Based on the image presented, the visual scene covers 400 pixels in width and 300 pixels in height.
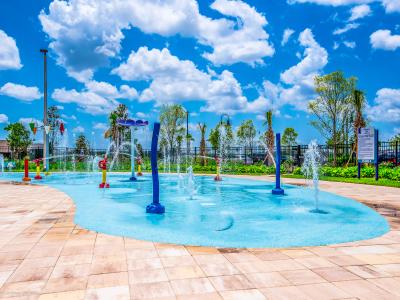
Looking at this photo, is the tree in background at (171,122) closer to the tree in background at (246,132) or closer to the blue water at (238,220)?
the tree in background at (246,132)

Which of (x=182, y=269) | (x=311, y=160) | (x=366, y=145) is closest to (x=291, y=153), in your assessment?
(x=311, y=160)

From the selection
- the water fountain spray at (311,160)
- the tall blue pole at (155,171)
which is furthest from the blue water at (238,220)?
the water fountain spray at (311,160)

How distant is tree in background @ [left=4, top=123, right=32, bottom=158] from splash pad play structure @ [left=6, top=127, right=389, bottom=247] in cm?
4286

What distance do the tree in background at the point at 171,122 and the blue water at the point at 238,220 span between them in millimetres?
28975

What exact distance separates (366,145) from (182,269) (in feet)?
48.3

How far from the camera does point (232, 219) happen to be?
768 centimetres

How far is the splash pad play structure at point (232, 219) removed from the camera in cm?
555

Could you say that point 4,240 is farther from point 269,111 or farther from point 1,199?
point 269,111

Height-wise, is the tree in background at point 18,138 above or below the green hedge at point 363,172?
above

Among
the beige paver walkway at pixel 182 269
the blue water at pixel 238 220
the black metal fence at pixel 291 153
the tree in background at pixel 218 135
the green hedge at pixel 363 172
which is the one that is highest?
the tree in background at pixel 218 135

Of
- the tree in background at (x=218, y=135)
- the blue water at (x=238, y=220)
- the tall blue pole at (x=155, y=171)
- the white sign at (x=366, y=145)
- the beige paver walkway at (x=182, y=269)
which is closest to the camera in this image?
the beige paver walkway at (x=182, y=269)

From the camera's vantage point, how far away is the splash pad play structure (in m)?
5.55

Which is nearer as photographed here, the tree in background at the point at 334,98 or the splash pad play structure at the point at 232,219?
the splash pad play structure at the point at 232,219

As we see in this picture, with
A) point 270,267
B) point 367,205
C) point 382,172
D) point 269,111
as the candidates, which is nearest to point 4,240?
point 270,267
